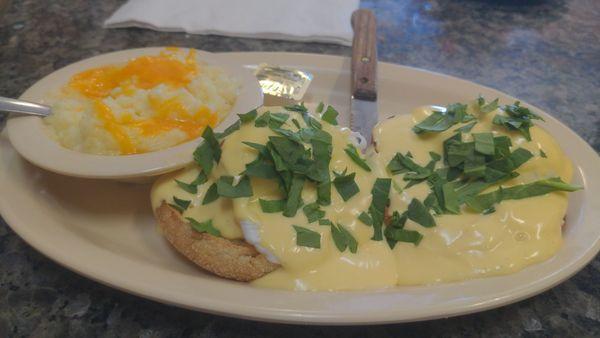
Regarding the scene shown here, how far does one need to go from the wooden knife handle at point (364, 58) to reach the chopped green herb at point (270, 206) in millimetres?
818

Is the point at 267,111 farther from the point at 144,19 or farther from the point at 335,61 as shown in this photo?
the point at 144,19

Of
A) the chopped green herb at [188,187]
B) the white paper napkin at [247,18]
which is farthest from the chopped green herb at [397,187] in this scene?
the white paper napkin at [247,18]

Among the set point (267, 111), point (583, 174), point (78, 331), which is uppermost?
point (267, 111)

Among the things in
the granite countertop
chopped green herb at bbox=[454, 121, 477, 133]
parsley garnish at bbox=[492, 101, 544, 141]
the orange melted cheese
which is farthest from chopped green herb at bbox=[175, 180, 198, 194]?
parsley garnish at bbox=[492, 101, 544, 141]

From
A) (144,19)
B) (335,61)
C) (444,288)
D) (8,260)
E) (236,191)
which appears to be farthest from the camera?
(144,19)

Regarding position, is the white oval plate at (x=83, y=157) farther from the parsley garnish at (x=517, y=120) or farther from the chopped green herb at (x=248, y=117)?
the parsley garnish at (x=517, y=120)

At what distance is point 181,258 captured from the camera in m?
1.44

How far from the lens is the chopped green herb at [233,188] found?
1287 millimetres

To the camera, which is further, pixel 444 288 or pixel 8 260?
pixel 8 260

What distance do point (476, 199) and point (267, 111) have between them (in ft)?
2.22

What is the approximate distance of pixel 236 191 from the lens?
4.24ft

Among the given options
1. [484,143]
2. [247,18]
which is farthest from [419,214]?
[247,18]

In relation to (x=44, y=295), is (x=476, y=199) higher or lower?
higher

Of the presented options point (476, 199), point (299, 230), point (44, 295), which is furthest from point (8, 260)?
point (476, 199)
